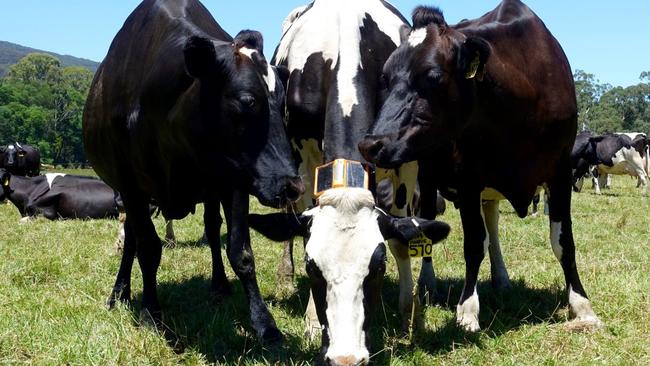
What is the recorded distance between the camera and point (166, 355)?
152 inches

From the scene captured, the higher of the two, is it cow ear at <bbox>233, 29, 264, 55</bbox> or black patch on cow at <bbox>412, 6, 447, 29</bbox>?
black patch on cow at <bbox>412, 6, 447, 29</bbox>

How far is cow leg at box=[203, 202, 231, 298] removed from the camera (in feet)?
19.1

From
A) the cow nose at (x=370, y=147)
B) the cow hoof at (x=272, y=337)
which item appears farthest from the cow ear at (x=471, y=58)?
the cow hoof at (x=272, y=337)

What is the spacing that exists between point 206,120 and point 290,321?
1.73 m

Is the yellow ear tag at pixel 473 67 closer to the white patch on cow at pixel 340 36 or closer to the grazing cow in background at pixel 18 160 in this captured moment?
the white patch on cow at pixel 340 36

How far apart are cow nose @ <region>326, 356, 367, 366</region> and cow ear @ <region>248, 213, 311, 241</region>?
2.63ft

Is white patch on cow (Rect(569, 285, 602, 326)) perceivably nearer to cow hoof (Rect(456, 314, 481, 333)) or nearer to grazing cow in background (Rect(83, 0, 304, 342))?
cow hoof (Rect(456, 314, 481, 333))

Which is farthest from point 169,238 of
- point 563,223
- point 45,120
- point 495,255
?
point 45,120

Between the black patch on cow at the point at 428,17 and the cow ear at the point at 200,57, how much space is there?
1544 mm

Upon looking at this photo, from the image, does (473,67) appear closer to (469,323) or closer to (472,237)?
(472,237)

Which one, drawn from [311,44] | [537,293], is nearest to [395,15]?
[311,44]

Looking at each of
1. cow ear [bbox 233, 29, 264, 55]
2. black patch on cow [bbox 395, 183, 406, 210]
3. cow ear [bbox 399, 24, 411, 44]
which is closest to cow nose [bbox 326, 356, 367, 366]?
cow ear [bbox 233, 29, 264, 55]

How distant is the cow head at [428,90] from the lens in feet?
13.8

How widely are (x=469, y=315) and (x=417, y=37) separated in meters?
1.98
